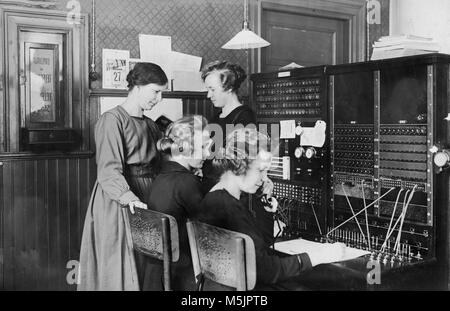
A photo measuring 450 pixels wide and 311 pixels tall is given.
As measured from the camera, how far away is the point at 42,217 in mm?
2961

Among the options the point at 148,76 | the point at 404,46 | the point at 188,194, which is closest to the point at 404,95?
the point at 404,46

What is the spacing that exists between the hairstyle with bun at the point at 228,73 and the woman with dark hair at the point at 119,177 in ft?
1.41

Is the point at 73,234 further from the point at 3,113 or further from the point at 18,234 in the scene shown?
the point at 3,113

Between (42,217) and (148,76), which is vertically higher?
(148,76)

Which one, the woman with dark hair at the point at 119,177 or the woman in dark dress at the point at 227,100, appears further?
the woman in dark dress at the point at 227,100

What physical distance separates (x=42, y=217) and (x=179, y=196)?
3.28 ft

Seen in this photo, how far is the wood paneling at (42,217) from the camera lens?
113 inches

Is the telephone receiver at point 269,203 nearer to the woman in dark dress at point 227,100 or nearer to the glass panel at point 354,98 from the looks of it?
the woman in dark dress at point 227,100

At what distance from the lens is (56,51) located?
292cm

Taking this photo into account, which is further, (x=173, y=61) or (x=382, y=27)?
(x=382, y=27)

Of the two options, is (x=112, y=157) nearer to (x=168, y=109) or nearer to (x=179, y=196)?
(x=179, y=196)
